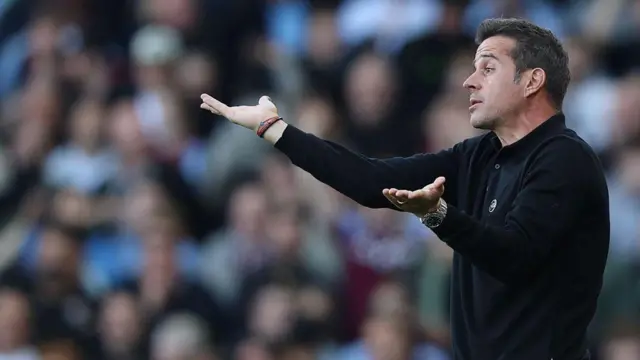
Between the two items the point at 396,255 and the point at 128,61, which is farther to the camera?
the point at 128,61

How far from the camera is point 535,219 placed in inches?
165

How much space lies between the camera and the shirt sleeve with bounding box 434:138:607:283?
13.4ft

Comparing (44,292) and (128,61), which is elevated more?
(128,61)

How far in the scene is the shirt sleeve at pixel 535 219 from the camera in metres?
4.07

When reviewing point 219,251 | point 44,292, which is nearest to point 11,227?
point 44,292

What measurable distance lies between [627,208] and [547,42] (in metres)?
3.40

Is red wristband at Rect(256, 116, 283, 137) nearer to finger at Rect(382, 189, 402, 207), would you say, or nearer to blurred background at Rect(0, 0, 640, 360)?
finger at Rect(382, 189, 402, 207)

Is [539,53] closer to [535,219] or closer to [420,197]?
[535,219]

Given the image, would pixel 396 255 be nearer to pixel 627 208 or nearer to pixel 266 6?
pixel 627 208

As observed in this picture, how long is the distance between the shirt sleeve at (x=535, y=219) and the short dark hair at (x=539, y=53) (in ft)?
0.89

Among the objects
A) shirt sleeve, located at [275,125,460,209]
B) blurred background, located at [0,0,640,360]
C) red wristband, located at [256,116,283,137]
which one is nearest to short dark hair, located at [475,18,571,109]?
shirt sleeve, located at [275,125,460,209]

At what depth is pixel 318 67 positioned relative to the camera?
927cm

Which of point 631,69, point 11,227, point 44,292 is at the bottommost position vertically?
point 44,292

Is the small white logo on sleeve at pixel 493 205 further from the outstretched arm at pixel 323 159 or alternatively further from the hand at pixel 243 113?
the hand at pixel 243 113
